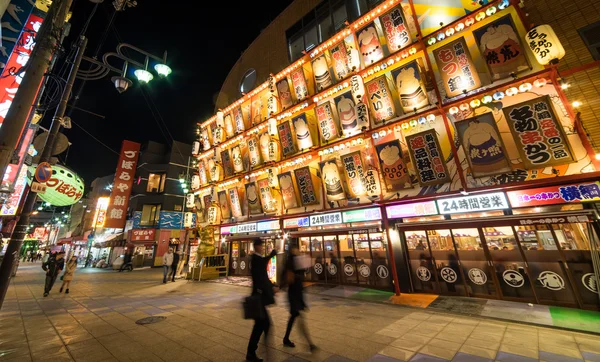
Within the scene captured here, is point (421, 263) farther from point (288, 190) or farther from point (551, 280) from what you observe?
point (288, 190)

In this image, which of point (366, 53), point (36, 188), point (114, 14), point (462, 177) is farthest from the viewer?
point (366, 53)

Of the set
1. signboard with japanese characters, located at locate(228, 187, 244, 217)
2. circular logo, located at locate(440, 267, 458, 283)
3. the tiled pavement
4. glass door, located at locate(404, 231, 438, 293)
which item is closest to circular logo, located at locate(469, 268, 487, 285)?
circular logo, located at locate(440, 267, 458, 283)

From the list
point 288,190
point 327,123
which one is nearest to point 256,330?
point 288,190

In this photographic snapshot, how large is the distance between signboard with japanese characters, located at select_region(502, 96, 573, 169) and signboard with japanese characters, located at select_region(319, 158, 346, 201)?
7.41 metres

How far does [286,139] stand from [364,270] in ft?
31.1

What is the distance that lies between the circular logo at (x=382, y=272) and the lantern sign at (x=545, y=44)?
9935 millimetres

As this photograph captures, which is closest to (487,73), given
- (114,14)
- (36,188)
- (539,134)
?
(539,134)

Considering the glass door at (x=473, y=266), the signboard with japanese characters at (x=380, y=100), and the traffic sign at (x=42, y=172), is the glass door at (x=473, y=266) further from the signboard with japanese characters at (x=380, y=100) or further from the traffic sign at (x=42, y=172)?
the traffic sign at (x=42, y=172)

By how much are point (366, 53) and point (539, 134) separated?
8.74 m

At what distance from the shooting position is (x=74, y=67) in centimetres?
745

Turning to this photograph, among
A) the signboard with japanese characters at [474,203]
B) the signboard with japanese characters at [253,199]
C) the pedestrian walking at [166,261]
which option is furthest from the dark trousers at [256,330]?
the pedestrian walking at [166,261]

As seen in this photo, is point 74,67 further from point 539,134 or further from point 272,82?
point 539,134

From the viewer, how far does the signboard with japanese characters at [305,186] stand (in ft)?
46.6

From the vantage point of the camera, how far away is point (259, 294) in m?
4.56
